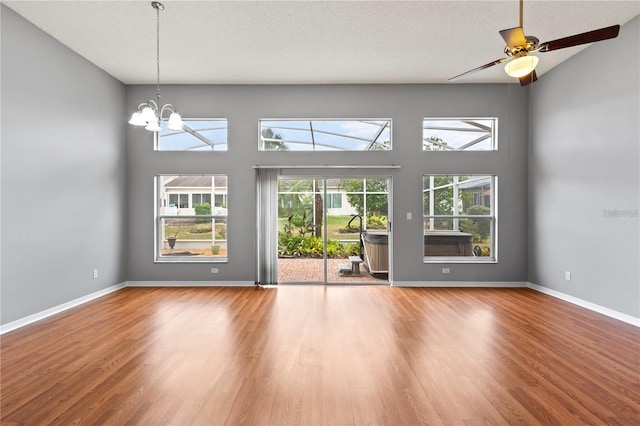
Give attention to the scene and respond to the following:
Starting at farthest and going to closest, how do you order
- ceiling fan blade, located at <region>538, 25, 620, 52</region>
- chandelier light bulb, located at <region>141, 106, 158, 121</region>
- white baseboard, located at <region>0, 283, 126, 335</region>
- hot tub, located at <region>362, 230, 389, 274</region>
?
hot tub, located at <region>362, 230, 389, 274</region> → white baseboard, located at <region>0, 283, 126, 335</region> → chandelier light bulb, located at <region>141, 106, 158, 121</region> → ceiling fan blade, located at <region>538, 25, 620, 52</region>

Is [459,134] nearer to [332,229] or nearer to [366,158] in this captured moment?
[366,158]

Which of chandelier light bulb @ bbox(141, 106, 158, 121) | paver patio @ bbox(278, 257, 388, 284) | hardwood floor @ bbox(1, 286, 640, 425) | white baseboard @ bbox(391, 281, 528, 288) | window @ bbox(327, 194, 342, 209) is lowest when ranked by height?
hardwood floor @ bbox(1, 286, 640, 425)

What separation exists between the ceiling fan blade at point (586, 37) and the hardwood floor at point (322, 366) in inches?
102

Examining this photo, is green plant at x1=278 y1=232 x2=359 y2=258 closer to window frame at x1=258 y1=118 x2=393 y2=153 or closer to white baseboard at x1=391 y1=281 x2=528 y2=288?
white baseboard at x1=391 y1=281 x2=528 y2=288

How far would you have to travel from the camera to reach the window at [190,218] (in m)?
5.91

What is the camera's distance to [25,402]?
7.27ft

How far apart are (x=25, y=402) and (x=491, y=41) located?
5.98 meters

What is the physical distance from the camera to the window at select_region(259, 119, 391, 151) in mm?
5840

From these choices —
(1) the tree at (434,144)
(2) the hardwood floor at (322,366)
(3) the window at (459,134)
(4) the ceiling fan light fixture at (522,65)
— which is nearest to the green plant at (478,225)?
(3) the window at (459,134)

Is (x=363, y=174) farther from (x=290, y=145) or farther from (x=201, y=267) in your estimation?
(x=201, y=267)

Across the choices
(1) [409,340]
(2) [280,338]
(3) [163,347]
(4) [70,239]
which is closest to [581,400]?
(1) [409,340]

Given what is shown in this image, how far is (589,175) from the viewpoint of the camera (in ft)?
14.7

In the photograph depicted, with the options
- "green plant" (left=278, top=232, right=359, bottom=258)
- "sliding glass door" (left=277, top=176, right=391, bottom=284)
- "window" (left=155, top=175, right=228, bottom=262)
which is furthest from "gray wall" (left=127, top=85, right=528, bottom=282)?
"green plant" (left=278, top=232, right=359, bottom=258)

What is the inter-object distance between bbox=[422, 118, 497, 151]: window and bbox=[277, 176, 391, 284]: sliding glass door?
1.12 m
